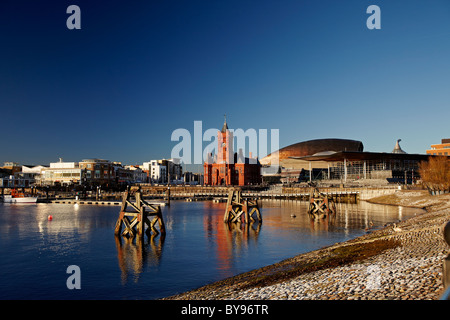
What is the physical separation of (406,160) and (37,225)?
104 m

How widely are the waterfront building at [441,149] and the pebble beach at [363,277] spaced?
440 feet

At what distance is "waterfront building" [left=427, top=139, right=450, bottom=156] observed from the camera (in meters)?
132

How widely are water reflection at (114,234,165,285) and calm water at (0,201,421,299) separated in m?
0.06

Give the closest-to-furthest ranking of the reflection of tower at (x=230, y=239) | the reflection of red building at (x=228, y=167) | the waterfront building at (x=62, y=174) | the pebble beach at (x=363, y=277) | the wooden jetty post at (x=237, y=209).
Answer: the pebble beach at (x=363, y=277) < the reflection of tower at (x=230, y=239) < the wooden jetty post at (x=237, y=209) < the reflection of red building at (x=228, y=167) < the waterfront building at (x=62, y=174)

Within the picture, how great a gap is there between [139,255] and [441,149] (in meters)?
144

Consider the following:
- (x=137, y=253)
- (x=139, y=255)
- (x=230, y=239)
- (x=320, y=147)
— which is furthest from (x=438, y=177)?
(x=320, y=147)

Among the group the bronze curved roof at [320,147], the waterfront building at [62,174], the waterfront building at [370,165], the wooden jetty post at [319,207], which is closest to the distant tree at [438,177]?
the wooden jetty post at [319,207]

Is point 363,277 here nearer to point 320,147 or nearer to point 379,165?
point 379,165

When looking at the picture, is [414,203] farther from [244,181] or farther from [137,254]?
[244,181]

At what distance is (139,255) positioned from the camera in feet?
83.3

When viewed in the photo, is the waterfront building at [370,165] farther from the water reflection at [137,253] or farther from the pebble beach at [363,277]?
the pebble beach at [363,277]

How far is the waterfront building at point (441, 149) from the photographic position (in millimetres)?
132200

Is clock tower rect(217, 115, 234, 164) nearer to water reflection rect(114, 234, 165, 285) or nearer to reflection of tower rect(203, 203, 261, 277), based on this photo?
reflection of tower rect(203, 203, 261, 277)

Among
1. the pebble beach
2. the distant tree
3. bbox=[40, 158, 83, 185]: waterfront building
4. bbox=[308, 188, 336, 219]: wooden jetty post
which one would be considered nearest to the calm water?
the pebble beach
